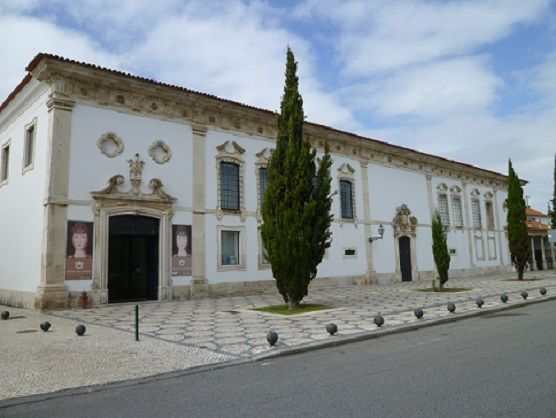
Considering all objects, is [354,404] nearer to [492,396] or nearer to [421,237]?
[492,396]

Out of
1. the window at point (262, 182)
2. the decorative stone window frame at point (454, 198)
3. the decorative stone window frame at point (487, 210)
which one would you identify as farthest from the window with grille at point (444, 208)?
the window at point (262, 182)

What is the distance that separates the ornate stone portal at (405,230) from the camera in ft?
75.7

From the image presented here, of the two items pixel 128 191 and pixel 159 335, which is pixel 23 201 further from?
pixel 159 335

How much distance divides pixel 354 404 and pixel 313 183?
28.3ft

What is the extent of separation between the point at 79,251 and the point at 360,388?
1081 cm

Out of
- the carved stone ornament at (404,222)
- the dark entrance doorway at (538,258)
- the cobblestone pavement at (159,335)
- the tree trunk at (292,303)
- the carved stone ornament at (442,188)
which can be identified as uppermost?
the carved stone ornament at (442,188)

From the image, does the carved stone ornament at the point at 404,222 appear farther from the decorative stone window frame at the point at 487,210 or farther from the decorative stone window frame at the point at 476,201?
the decorative stone window frame at the point at 487,210

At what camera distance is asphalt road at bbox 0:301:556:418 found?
12.7 feet

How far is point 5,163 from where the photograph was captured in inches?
661

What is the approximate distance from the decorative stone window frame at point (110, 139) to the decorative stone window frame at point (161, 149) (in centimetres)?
103

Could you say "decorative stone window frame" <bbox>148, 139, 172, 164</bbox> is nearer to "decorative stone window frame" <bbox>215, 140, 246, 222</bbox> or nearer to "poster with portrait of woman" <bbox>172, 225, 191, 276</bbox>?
"decorative stone window frame" <bbox>215, 140, 246, 222</bbox>

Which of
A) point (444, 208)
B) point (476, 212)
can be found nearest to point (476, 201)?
point (476, 212)

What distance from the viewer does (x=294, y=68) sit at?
12625mm

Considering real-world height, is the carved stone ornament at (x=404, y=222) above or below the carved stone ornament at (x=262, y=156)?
below
